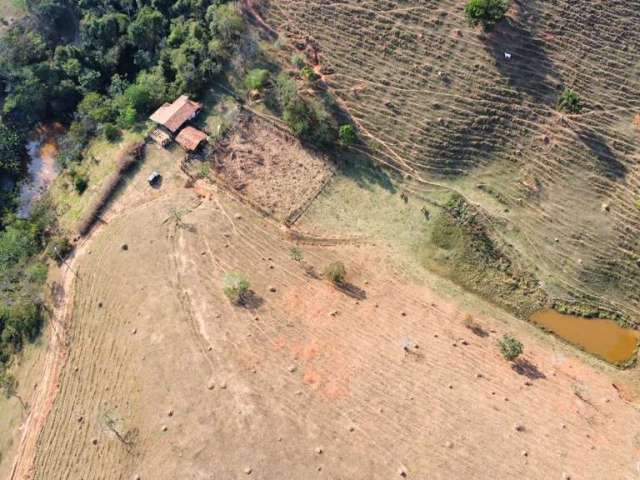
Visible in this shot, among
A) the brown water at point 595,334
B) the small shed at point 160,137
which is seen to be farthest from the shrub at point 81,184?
the brown water at point 595,334

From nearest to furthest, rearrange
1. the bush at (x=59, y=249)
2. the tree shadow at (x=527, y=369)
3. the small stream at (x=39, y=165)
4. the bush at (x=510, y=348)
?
the bush at (x=510, y=348) < the tree shadow at (x=527, y=369) < the bush at (x=59, y=249) < the small stream at (x=39, y=165)

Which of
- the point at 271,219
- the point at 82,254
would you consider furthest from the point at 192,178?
the point at 82,254

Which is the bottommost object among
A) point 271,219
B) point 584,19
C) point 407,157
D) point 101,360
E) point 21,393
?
point 21,393

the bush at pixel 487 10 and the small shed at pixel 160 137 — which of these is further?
the small shed at pixel 160 137

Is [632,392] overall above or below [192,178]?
below

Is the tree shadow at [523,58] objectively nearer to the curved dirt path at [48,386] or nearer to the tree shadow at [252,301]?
the tree shadow at [252,301]

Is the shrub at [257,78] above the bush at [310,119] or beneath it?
above

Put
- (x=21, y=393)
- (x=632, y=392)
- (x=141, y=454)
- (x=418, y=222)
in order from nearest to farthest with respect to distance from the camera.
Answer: (x=141, y=454) → (x=632, y=392) → (x=21, y=393) → (x=418, y=222)

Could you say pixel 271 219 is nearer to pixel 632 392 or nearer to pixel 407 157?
pixel 407 157
